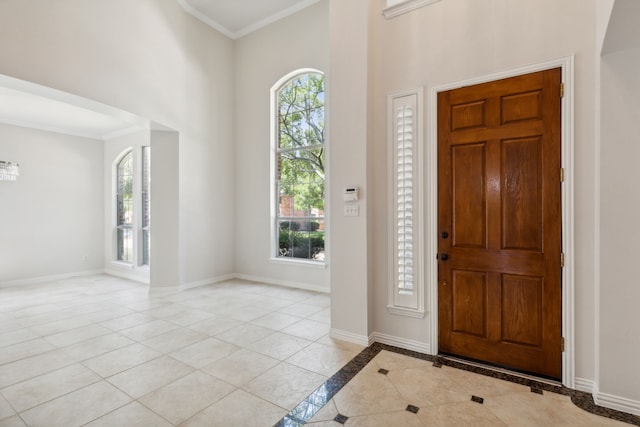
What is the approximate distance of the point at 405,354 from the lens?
291cm

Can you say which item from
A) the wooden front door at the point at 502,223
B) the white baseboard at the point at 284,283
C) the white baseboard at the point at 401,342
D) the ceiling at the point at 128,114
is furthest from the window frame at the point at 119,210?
the wooden front door at the point at 502,223

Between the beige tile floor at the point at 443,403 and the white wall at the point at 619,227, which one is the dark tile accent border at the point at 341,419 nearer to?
the beige tile floor at the point at 443,403

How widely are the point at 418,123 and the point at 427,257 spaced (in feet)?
4.07

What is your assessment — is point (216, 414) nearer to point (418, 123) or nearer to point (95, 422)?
point (95, 422)

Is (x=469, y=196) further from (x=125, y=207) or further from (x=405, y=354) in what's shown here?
(x=125, y=207)

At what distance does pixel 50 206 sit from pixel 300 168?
5.54 m

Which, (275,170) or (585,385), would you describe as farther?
(275,170)

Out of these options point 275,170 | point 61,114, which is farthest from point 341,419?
point 61,114

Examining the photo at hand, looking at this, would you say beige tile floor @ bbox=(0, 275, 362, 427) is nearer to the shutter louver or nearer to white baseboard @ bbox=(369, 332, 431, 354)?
white baseboard @ bbox=(369, 332, 431, 354)

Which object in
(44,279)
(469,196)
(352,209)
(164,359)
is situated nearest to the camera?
(469,196)

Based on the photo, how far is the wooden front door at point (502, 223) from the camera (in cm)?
241

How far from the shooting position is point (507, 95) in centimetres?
256

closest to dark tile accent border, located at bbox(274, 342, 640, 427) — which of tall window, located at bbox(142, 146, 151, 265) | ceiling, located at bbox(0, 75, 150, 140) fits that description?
ceiling, located at bbox(0, 75, 150, 140)

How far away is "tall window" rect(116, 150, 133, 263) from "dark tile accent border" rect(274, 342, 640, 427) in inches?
250
